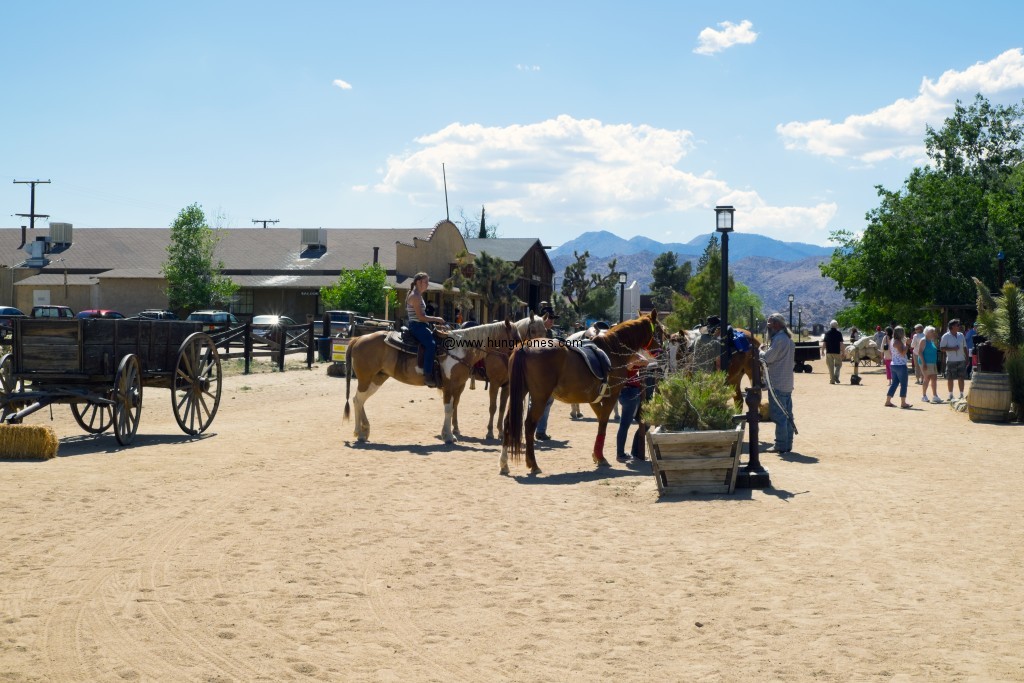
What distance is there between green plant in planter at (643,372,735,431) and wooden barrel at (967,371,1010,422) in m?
9.14

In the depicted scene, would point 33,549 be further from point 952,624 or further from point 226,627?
point 952,624

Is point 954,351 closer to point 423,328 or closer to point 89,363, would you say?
point 423,328

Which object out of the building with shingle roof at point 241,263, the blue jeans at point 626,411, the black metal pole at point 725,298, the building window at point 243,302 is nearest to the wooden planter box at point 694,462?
the black metal pole at point 725,298

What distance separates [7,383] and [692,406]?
898cm

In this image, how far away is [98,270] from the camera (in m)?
53.0

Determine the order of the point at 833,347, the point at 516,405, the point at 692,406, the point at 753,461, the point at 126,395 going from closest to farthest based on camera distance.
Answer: the point at 692,406
the point at 753,461
the point at 516,405
the point at 126,395
the point at 833,347

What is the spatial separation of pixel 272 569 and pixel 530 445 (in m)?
4.69

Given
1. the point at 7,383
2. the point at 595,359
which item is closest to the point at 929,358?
the point at 595,359

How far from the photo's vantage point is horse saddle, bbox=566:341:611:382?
1145cm

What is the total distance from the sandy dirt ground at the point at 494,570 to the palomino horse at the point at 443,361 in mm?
1866

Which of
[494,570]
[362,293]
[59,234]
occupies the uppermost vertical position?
[59,234]

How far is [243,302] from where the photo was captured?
167ft

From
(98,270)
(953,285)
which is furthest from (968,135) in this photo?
(98,270)

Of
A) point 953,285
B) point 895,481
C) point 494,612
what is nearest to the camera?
point 494,612
